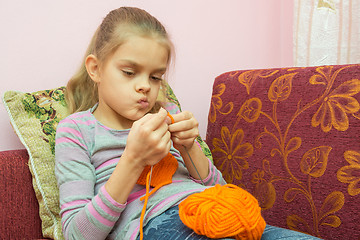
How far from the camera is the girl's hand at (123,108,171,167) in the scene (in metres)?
0.69

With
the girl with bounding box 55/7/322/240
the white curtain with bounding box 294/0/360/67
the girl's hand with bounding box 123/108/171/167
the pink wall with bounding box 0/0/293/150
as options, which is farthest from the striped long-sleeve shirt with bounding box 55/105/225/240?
the white curtain with bounding box 294/0/360/67

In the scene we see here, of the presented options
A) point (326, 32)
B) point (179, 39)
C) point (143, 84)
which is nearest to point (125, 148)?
point (143, 84)

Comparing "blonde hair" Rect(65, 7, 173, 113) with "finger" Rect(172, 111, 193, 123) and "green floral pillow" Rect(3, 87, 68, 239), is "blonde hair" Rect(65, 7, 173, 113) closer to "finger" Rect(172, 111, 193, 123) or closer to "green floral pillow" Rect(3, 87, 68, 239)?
"green floral pillow" Rect(3, 87, 68, 239)

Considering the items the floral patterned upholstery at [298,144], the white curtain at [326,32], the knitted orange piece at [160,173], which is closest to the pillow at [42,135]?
the knitted orange piece at [160,173]

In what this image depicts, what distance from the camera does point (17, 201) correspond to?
858 millimetres

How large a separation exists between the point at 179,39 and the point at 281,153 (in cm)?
65

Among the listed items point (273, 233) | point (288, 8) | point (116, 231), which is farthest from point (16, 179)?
point (288, 8)

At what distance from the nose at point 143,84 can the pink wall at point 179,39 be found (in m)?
0.42

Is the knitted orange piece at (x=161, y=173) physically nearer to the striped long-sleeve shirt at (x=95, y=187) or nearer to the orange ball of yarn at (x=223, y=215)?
the striped long-sleeve shirt at (x=95, y=187)

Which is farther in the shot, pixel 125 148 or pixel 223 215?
pixel 125 148

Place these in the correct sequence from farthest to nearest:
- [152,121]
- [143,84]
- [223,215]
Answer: [143,84] → [152,121] → [223,215]

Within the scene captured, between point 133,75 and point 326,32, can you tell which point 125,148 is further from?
point 326,32

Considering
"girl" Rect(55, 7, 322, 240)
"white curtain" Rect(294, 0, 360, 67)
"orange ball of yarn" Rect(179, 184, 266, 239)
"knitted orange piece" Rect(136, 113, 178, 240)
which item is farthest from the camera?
"white curtain" Rect(294, 0, 360, 67)

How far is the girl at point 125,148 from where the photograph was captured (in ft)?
2.31
